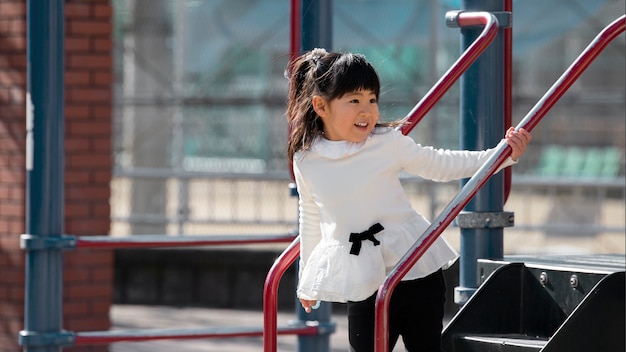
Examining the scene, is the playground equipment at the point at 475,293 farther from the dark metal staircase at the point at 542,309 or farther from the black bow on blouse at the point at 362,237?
the black bow on blouse at the point at 362,237

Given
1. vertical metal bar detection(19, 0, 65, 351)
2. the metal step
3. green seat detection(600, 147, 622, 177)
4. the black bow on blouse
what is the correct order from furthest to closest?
1. green seat detection(600, 147, 622, 177)
2. vertical metal bar detection(19, 0, 65, 351)
3. the metal step
4. the black bow on blouse

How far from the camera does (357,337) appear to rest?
3361 mm

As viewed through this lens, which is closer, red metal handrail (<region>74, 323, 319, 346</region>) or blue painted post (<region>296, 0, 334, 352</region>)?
red metal handrail (<region>74, 323, 319, 346</region>)

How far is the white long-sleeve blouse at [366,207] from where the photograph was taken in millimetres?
3244

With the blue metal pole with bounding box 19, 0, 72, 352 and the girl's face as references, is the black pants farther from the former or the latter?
the blue metal pole with bounding box 19, 0, 72, 352

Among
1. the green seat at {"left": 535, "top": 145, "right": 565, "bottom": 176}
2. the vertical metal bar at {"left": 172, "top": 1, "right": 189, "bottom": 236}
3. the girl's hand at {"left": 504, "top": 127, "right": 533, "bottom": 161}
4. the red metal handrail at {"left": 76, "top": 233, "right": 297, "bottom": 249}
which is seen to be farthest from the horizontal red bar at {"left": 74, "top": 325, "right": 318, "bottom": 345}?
the vertical metal bar at {"left": 172, "top": 1, "right": 189, "bottom": 236}

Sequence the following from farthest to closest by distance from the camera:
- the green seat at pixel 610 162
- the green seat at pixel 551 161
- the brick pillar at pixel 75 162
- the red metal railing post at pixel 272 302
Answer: the green seat at pixel 610 162
the green seat at pixel 551 161
the brick pillar at pixel 75 162
the red metal railing post at pixel 272 302

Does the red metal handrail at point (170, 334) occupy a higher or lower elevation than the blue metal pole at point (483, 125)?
lower

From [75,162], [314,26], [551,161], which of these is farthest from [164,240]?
[551,161]

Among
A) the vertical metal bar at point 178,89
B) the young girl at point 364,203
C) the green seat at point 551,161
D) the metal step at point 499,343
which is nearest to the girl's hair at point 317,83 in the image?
the young girl at point 364,203

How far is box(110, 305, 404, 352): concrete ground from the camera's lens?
23.2 ft

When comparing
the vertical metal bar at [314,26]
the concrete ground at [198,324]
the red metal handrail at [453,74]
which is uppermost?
the vertical metal bar at [314,26]

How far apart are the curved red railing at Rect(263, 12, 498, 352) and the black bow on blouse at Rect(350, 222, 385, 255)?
27 cm

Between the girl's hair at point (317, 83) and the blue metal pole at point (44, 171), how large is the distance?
120cm
